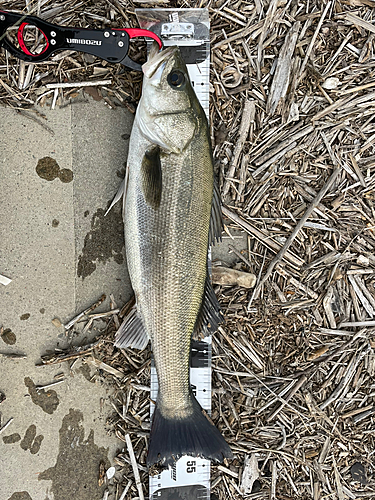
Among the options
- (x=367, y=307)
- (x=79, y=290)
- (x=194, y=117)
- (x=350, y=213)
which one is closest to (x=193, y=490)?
(x=79, y=290)

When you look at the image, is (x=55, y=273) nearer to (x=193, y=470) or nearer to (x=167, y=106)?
(x=167, y=106)

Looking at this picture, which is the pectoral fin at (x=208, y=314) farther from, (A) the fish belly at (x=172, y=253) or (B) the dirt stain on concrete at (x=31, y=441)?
(B) the dirt stain on concrete at (x=31, y=441)

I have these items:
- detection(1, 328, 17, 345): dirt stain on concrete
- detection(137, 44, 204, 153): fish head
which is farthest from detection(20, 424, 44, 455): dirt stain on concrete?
detection(137, 44, 204, 153): fish head

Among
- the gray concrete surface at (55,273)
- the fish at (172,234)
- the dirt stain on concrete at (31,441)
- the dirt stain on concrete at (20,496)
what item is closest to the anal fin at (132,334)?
the fish at (172,234)

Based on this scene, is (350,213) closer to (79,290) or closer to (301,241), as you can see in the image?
(301,241)

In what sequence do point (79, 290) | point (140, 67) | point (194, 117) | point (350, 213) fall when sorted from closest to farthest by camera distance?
point (194, 117)
point (140, 67)
point (79, 290)
point (350, 213)

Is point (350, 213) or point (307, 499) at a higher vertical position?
point (350, 213)

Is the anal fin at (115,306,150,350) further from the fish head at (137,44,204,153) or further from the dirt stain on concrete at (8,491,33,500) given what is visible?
the dirt stain on concrete at (8,491,33,500)

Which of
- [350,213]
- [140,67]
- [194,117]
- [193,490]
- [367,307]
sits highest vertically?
[140,67]
